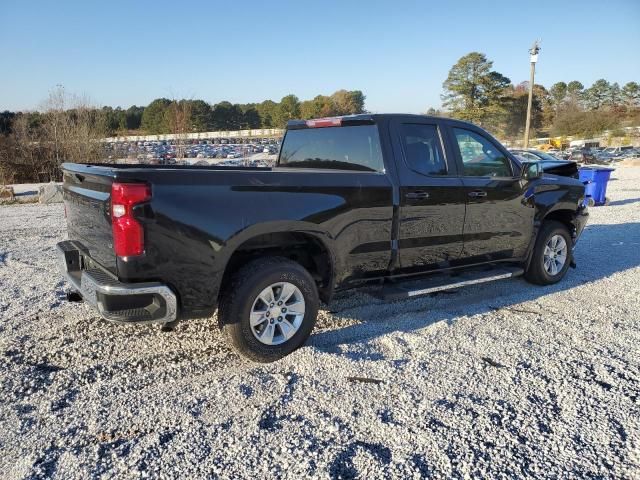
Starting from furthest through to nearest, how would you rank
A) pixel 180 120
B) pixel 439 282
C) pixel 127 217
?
pixel 180 120
pixel 439 282
pixel 127 217

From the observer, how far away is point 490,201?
507cm

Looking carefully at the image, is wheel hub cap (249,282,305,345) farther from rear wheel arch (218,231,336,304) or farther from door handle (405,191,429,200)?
door handle (405,191,429,200)

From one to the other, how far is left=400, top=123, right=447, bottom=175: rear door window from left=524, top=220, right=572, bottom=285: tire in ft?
6.24

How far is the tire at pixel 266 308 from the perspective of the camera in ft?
11.8

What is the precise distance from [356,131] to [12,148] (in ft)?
79.3

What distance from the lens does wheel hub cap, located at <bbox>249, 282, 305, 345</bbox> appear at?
3.71 metres

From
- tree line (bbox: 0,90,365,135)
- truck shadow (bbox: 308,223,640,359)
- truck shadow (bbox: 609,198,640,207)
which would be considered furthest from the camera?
tree line (bbox: 0,90,365,135)

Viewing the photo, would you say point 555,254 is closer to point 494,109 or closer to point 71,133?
point 71,133

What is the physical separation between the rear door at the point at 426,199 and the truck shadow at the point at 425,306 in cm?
52

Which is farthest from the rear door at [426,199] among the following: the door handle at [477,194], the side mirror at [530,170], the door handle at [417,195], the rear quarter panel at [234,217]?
the side mirror at [530,170]

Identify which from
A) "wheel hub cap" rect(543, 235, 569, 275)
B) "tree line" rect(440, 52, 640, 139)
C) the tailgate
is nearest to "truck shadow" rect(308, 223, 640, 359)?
"wheel hub cap" rect(543, 235, 569, 275)

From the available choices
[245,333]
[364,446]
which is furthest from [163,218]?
[364,446]

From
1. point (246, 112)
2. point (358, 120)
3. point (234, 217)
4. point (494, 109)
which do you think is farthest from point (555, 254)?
point (246, 112)

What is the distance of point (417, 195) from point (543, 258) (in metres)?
2.39
